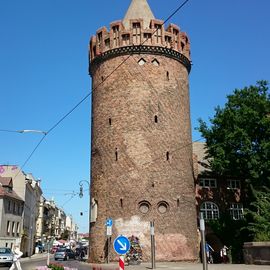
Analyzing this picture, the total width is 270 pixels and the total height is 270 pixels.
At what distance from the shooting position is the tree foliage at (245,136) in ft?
99.6

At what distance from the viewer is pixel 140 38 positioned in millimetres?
32031

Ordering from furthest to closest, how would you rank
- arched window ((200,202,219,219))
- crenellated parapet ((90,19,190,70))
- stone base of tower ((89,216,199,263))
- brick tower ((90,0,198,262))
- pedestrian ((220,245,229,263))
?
arched window ((200,202,219,219)) → crenellated parapet ((90,19,190,70)) → pedestrian ((220,245,229,263)) → brick tower ((90,0,198,262)) → stone base of tower ((89,216,199,263))

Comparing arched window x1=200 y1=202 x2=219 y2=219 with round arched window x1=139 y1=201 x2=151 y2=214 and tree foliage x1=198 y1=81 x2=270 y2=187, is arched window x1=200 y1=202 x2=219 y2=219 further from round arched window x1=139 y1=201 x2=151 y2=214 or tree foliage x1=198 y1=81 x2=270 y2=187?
round arched window x1=139 y1=201 x2=151 y2=214

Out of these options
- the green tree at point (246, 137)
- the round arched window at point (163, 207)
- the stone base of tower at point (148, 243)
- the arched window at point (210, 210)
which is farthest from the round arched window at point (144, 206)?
the arched window at point (210, 210)

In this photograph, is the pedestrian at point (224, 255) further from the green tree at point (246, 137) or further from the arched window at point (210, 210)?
the arched window at point (210, 210)

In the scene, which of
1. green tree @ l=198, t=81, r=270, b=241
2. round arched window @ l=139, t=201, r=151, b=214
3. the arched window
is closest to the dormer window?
the arched window

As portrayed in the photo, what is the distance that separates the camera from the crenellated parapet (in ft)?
105

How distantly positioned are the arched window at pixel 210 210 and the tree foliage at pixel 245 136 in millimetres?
5475

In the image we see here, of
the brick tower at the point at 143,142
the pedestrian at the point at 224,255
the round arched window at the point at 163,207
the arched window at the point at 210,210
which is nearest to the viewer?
the brick tower at the point at 143,142

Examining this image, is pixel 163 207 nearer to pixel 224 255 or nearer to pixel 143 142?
pixel 143 142

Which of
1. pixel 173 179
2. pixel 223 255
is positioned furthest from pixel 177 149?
pixel 223 255

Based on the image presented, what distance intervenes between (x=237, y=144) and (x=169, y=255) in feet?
32.4

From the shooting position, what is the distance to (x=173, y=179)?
30.1 meters

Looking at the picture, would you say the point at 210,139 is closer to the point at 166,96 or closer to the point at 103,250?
the point at 166,96
